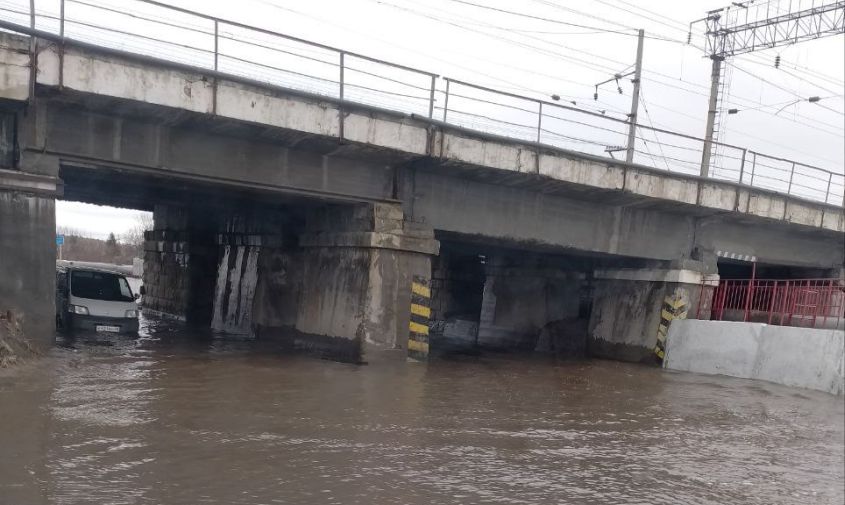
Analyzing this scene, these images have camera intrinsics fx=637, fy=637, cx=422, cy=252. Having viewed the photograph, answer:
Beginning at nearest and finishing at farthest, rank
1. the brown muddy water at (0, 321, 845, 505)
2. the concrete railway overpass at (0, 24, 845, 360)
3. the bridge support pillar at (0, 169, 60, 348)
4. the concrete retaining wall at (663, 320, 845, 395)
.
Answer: the brown muddy water at (0, 321, 845, 505), the bridge support pillar at (0, 169, 60, 348), the concrete railway overpass at (0, 24, 845, 360), the concrete retaining wall at (663, 320, 845, 395)

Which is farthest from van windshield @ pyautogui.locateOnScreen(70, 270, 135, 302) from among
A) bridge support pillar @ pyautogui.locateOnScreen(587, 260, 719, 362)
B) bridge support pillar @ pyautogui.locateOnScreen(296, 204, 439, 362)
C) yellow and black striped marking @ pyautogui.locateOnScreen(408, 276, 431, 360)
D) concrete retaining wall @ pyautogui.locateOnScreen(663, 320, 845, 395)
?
concrete retaining wall @ pyautogui.locateOnScreen(663, 320, 845, 395)

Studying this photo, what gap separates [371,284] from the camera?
1374cm

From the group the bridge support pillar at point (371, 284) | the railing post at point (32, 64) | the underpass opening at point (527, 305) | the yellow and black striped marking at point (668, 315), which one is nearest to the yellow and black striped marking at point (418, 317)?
the bridge support pillar at point (371, 284)

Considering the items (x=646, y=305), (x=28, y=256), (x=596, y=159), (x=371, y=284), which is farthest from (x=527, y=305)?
(x=28, y=256)

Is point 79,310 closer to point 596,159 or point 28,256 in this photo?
point 28,256

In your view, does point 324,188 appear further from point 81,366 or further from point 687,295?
point 687,295

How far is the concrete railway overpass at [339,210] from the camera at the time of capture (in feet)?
35.3

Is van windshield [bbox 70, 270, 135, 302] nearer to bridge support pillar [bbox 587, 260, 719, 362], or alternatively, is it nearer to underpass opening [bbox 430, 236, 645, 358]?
underpass opening [bbox 430, 236, 645, 358]

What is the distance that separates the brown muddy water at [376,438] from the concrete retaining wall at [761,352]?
848mm

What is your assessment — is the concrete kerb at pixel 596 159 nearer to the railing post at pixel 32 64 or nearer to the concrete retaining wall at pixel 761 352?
the concrete retaining wall at pixel 761 352

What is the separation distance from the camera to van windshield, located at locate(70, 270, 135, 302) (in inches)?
590

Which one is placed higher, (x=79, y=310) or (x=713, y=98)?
(x=713, y=98)

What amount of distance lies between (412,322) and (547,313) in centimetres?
1065

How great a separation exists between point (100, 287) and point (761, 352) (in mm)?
15898
